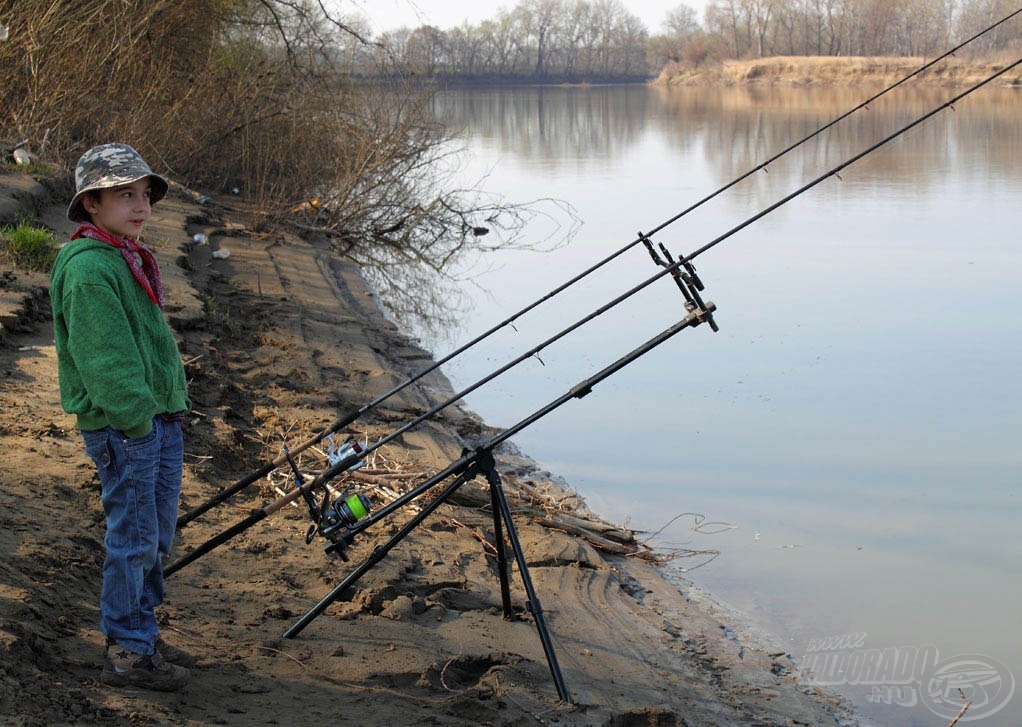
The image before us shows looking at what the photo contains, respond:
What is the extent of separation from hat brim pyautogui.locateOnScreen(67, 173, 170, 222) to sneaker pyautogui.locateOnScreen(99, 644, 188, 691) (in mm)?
1137

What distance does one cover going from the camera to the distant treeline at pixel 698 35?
1934 inches

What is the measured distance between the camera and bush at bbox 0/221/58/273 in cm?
714

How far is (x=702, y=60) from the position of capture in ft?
209

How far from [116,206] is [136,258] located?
0.15m

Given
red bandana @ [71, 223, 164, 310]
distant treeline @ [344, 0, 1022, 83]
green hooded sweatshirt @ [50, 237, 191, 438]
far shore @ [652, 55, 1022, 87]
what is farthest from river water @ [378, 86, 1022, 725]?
distant treeline @ [344, 0, 1022, 83]

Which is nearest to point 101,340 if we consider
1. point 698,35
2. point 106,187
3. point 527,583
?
point 106,187

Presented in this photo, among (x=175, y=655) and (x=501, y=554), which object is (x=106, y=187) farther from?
(x=501, y=554)

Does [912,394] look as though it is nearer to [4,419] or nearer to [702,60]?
[4,419]

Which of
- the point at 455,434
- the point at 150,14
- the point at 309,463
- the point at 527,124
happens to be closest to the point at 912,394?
the point at 455,434

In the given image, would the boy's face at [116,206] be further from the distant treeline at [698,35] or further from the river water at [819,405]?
the distant treeline at [698,35]

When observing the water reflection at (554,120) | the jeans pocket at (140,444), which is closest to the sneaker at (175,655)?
the jeans pocket at (140,444)

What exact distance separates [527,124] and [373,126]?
22.3m

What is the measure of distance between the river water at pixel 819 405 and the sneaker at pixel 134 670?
1719mm

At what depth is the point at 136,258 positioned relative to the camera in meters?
3.07
